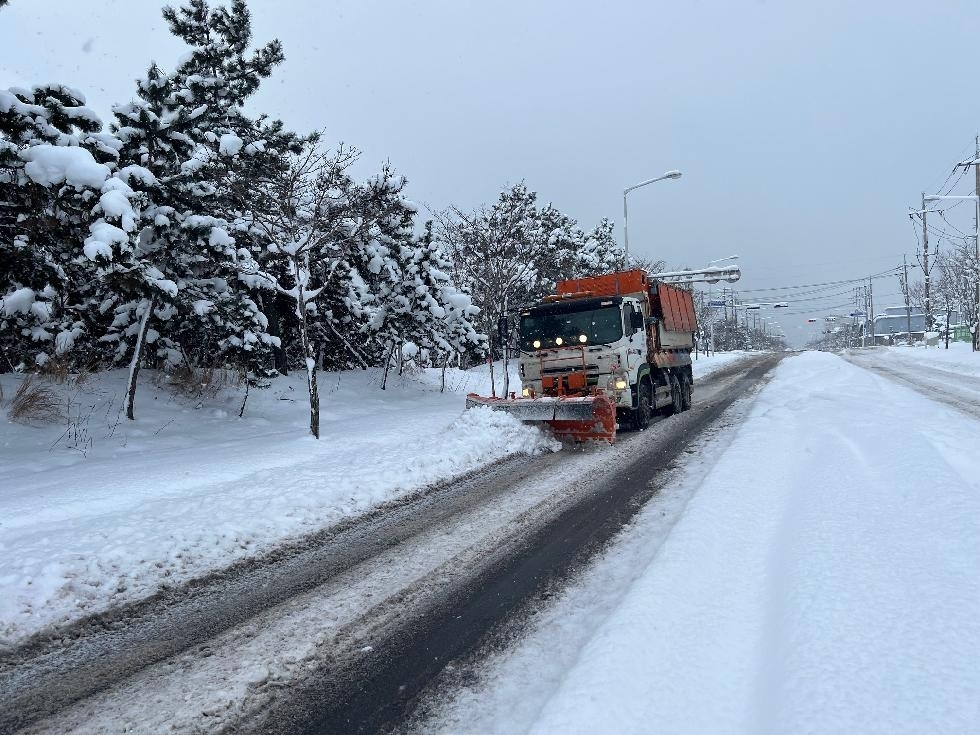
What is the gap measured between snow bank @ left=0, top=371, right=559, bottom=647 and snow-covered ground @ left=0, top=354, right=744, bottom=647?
2 centimetres

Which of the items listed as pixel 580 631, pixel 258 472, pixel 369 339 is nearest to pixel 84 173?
pixel 258 472

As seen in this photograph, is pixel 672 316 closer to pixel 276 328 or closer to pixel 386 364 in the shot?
pixel 386 364

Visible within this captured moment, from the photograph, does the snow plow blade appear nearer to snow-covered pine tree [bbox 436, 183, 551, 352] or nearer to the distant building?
snow-covered pine tree [bbox 436, 183, 551, 352]

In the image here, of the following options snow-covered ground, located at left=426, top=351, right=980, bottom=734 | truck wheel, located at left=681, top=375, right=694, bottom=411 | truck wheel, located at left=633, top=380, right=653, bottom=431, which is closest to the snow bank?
truck wheel, located at left=633, top=380, right=653, bottom=431

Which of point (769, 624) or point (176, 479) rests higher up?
point (176, 479)

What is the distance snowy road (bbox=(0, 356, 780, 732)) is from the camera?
3100mm

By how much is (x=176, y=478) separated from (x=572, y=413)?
6.45 meters

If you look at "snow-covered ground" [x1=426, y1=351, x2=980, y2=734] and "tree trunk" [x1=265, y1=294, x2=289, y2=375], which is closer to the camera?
"snow-covered ground" [x1=426, y1=351, x2=980, y2=734]

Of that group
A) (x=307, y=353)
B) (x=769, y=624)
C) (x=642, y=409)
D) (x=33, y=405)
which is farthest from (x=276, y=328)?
(x=769, y=624)

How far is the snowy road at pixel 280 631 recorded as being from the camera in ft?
10.2

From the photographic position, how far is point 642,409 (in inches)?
500

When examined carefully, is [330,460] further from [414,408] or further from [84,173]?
[414,408]

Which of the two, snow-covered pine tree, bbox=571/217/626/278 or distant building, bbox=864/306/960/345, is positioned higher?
snow-covered pine tree, bbox=571/217/626/278

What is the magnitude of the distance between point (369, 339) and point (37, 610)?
15.4 metres
